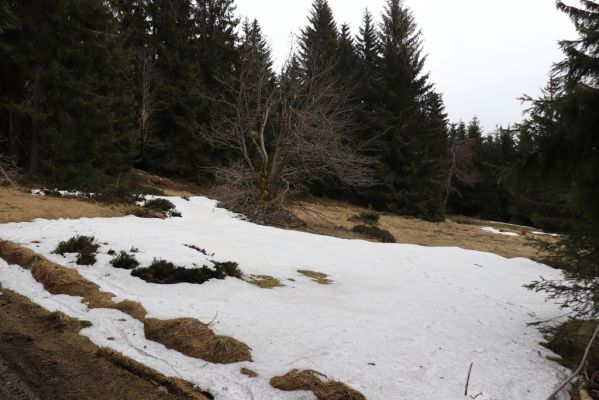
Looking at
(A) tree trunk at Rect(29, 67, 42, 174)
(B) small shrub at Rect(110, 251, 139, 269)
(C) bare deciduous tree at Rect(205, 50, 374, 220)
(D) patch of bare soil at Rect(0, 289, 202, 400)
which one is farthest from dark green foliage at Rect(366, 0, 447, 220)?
(D) patch of bare soil at Rect(0, 289, 202, 400)

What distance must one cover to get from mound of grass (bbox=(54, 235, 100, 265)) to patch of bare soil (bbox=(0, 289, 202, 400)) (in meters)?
1.96

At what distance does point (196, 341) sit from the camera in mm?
3395

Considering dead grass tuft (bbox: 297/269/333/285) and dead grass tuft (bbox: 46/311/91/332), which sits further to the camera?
dead grass tuft (bbox: 297/269/333/285)

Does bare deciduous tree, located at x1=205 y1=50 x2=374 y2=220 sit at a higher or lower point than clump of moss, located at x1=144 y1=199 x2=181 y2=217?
higher

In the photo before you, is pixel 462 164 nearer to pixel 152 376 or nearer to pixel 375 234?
pixel 375 234

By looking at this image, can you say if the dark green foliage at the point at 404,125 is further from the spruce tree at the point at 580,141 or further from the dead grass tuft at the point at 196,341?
the dead grass tuft at the point at 196,341

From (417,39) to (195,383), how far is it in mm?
33187

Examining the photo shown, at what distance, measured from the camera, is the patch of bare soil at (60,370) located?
263cm

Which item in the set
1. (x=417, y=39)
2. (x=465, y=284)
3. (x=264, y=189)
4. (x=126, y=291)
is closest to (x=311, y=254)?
(x=465, y=284)

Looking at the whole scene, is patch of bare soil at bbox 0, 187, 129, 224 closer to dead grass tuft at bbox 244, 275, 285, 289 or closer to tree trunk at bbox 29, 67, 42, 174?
tree trunk at bbox 29, 67, 42, 174

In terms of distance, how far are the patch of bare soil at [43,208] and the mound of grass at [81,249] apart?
9.91 ft

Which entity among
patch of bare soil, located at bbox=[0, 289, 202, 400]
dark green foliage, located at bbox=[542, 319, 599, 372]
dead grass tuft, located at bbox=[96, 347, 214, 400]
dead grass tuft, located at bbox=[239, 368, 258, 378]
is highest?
dark green foliage, located at bbox=[542, 319, 599, 372]

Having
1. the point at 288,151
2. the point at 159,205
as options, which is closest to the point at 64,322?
the point at 159,205

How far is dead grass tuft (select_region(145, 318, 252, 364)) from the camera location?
327cm
